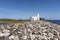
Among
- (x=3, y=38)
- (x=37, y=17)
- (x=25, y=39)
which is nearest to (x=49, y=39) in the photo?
(x=25, y=39)

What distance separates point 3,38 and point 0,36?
0.45 ft

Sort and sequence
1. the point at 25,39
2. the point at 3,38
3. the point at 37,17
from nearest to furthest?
the point at 3,38 → the point at 25,39 → the point at 37,17

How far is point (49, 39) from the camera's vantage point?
6754 mm

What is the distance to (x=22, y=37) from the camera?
561 centimetres

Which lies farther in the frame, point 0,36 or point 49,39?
point 49,39

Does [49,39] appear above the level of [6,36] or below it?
below

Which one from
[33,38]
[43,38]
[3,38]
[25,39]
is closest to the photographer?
[3,38]

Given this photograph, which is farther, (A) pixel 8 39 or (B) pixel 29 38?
(B) pixel 29 38

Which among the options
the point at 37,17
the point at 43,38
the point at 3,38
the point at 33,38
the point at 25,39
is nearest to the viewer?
the point at 3,38

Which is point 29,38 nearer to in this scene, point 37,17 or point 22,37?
point 22,37

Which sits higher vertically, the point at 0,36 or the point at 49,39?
the point at 0,36

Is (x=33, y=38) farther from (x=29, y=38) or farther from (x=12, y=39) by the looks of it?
(x=12, y=39)

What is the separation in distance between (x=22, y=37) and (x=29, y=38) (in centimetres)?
40

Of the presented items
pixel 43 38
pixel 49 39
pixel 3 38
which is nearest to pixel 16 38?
pixel 3 38
